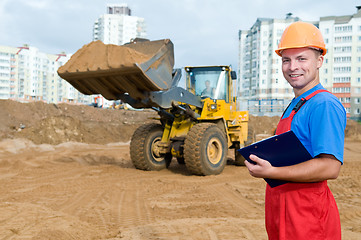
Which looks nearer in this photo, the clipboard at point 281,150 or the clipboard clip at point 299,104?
the clipboard at point 281,150

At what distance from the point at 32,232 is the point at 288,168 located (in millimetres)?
3766

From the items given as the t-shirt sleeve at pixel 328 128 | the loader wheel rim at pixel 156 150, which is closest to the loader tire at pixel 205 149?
the loader wheel rim at pixel 156 150

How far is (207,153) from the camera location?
8359 mm

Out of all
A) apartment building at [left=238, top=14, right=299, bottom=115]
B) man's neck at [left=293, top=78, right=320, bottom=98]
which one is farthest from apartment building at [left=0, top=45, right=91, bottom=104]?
man's neck at [left=293, top=78, right=320, bottom=98]

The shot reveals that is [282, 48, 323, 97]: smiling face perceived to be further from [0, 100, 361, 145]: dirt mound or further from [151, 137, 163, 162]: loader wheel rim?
[0, 100, 361, 145]: dirt mound

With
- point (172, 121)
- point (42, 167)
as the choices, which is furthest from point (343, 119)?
point (42, 167)

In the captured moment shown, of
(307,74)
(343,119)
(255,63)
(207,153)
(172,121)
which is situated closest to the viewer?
(343,119)

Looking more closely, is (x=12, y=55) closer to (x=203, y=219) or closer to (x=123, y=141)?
(x=123, y=141)

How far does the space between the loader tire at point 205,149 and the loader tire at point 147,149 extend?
4.26 ft

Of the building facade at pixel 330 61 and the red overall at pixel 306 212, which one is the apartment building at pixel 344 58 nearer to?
the building facade at pixel 330 61

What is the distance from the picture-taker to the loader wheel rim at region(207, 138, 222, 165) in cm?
873

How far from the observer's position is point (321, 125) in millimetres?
1593

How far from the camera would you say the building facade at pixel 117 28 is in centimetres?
10025

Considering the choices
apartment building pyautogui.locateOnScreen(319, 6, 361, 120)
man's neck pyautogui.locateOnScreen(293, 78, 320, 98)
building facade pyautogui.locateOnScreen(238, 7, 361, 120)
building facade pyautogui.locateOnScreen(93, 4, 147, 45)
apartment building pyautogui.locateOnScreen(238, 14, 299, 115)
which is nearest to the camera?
man's neck pyautogui.locateOnScreen(293, 78, 320, 98)
